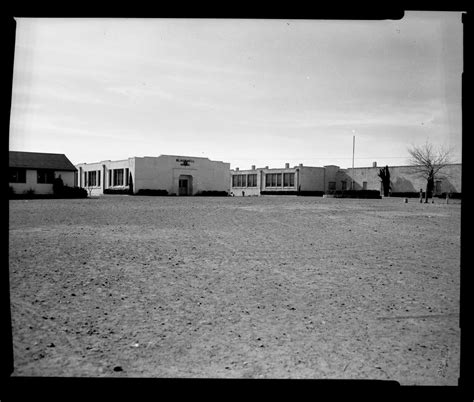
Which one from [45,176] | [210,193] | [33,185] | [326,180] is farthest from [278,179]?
[33,185]

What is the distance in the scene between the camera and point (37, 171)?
3956cm

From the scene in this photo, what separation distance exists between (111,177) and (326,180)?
35.6m

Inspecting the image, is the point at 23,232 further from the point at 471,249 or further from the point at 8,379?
the point at 471,249

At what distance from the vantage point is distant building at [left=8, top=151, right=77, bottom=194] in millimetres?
37969

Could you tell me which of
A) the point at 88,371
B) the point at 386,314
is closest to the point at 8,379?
the point at 88,371

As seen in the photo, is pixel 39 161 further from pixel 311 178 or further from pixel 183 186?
pixel 311 178

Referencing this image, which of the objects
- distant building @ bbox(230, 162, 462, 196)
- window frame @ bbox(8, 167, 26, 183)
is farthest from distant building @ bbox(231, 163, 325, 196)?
window frame @ bbox(8, 167, 26, 183)

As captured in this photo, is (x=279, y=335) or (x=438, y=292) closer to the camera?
(x=279, y=335)

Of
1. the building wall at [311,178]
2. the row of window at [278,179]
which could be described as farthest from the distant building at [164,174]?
the building wall at [311,178]

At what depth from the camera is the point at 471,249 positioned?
2932 mm

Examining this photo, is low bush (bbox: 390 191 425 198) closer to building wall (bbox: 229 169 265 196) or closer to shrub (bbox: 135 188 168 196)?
building wall (bbox: 229 169 265 196)

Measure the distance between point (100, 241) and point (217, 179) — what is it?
149 feet

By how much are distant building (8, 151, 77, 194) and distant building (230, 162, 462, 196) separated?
34486mm
